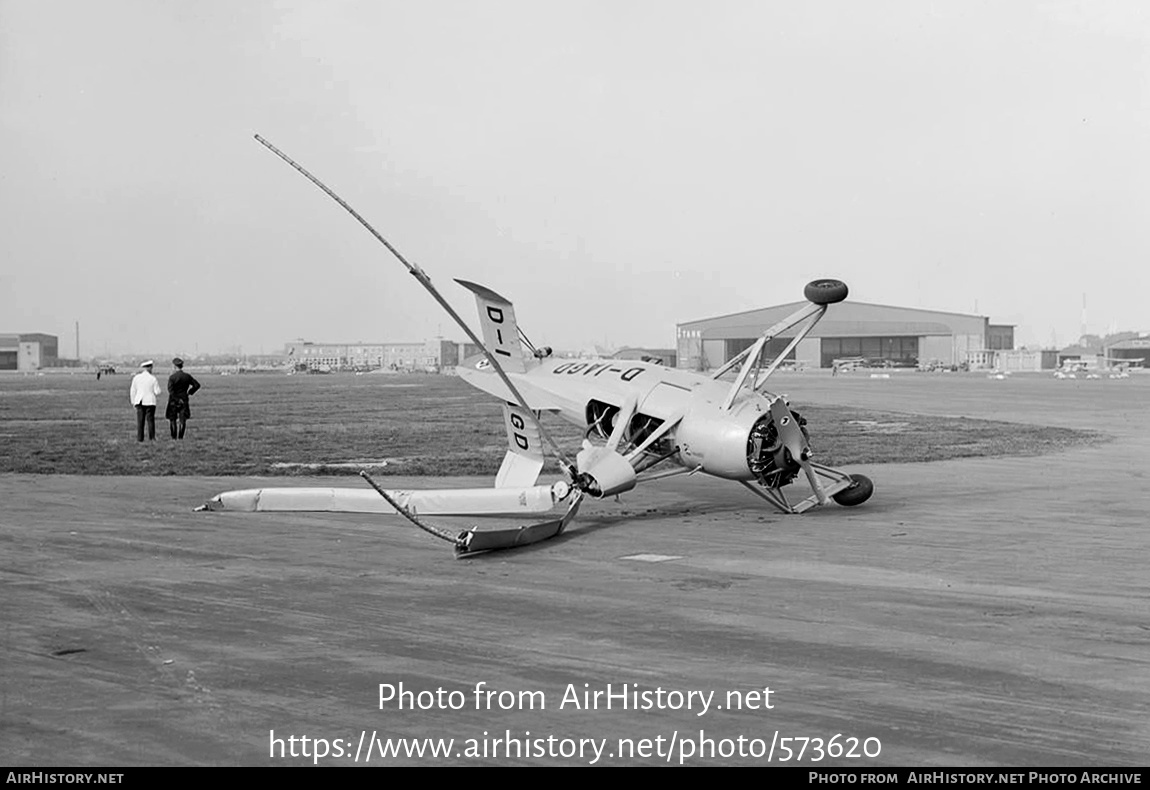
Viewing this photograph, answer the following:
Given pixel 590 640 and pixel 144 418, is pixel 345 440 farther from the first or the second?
pixel 590 640

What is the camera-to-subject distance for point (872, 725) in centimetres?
656

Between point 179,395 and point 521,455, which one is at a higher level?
point 179,395

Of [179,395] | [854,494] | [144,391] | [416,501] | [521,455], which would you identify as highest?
[144,391]

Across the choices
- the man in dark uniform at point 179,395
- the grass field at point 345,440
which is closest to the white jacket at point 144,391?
the man in dark uniform at point 179,395

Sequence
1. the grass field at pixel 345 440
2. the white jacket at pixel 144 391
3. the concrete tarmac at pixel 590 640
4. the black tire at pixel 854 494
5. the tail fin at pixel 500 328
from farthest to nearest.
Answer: the white jacket at pixel 144 391 < the grass field at pixel 345 440 < the black tire at pixel 854 494 < the tail fin at pixel 500 328 < the concrete tarmac at pixel 590 640

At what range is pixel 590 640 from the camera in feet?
28.7

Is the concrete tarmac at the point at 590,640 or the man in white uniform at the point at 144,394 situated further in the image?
the man in white uniform at the point at 144,394

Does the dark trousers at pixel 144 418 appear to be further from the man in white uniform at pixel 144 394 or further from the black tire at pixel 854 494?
the black tire at pixel 854 494

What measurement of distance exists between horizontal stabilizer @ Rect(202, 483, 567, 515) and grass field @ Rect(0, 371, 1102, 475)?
646 cm

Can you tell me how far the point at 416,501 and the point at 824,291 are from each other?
6.05 meters

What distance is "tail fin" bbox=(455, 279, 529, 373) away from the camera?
16234 millimetres

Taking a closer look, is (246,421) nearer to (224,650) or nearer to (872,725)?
(224,650)

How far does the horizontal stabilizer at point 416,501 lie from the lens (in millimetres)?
14898

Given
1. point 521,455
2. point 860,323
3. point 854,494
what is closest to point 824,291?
point 854,494
